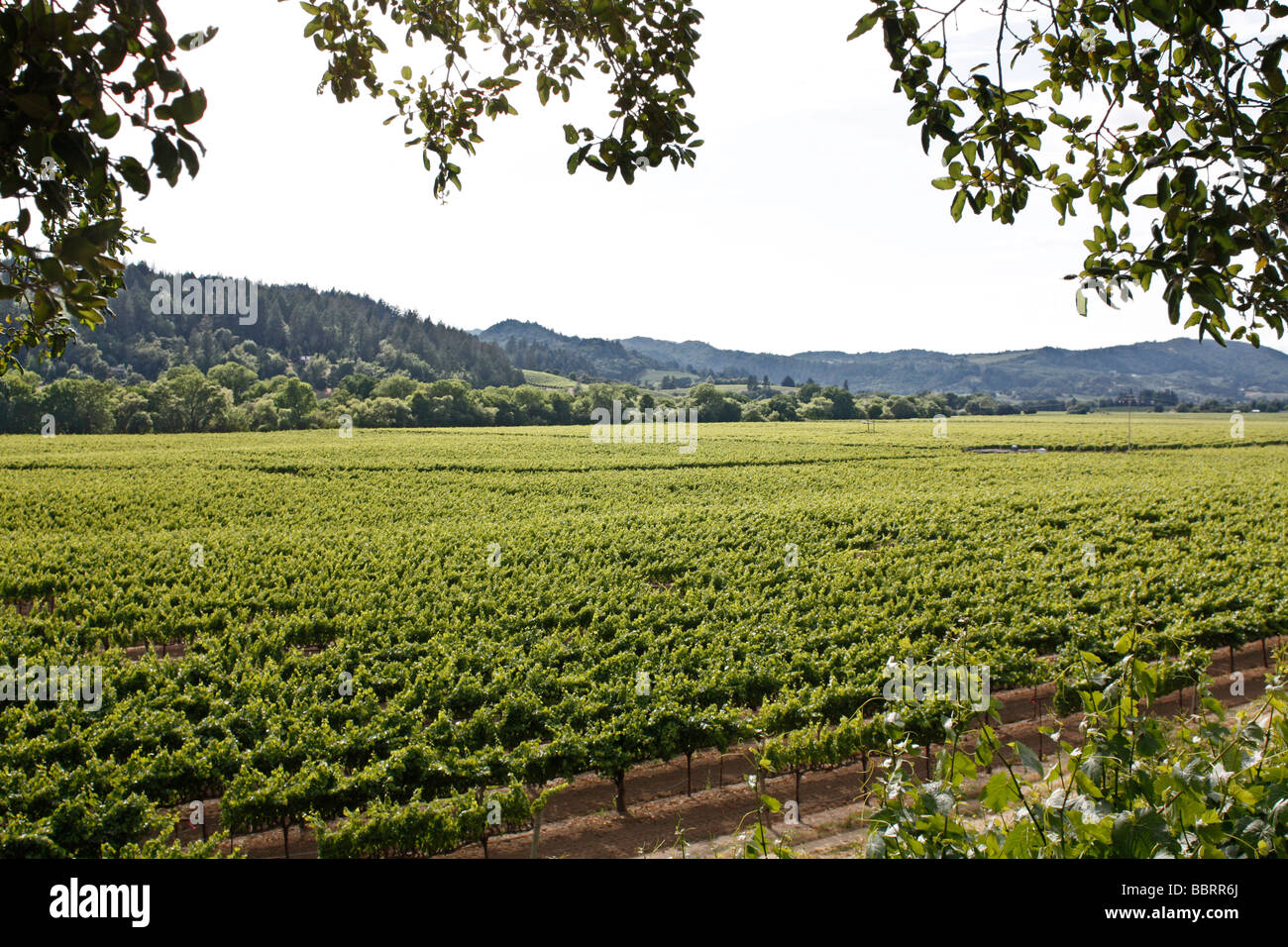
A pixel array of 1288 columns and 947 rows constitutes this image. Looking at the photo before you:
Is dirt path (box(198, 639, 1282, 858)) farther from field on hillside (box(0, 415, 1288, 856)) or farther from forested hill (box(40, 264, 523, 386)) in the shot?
forested hill (box(40, 264, 523, 386))

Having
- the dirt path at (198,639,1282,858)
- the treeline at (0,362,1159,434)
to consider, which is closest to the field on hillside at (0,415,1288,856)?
the dirt path at (198,639,1282,858)

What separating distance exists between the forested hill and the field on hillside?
354 feet

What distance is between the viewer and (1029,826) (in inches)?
82.3

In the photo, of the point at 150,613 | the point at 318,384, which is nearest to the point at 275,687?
the point at 150,613

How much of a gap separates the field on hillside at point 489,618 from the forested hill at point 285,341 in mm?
107831

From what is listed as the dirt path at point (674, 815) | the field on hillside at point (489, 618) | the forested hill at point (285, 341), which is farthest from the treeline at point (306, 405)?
the dirt path at point (674, 815)

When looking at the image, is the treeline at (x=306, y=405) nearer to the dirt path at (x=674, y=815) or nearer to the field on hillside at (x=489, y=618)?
the field on hillside at (x=489, y=618)

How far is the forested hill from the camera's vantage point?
120m

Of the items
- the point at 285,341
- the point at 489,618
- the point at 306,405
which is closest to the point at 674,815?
the point at 489,618

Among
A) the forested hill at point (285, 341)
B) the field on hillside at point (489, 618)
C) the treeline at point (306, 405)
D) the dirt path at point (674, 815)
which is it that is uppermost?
the forested hill at point (285, 341)

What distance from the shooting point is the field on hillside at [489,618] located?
7926 millimetres
